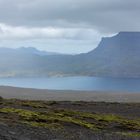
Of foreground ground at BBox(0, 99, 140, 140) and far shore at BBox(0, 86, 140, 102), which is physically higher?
far shore at BBox(0, 86, 140, 102)

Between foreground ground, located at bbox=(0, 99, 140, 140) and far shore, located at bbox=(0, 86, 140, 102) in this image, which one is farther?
far shore, located at bbox=(0, 86, 140, 102)

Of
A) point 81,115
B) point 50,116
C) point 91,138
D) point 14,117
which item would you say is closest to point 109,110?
point 81,115

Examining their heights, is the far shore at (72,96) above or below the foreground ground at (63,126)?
above

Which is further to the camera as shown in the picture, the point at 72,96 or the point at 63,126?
the point at 72,96

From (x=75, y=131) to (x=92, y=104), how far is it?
21.1m

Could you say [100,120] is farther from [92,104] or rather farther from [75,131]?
[92,104]

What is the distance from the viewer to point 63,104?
148 ft

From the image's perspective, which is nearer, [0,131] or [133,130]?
[0,131]

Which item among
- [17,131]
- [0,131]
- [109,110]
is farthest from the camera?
[109,110]

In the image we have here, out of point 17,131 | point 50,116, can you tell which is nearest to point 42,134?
point 17,131

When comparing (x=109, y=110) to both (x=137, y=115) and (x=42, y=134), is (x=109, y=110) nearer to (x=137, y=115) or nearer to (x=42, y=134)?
(x=137, y=115)

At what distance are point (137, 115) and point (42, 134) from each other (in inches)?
731

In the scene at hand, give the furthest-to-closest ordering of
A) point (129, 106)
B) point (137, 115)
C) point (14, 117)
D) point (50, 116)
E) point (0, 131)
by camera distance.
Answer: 1. point (129, 106)
2. point (137, 115)
3. point (50, 116)
4. point (14, 117)
5. point (0, 131)

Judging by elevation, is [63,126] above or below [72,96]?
below
